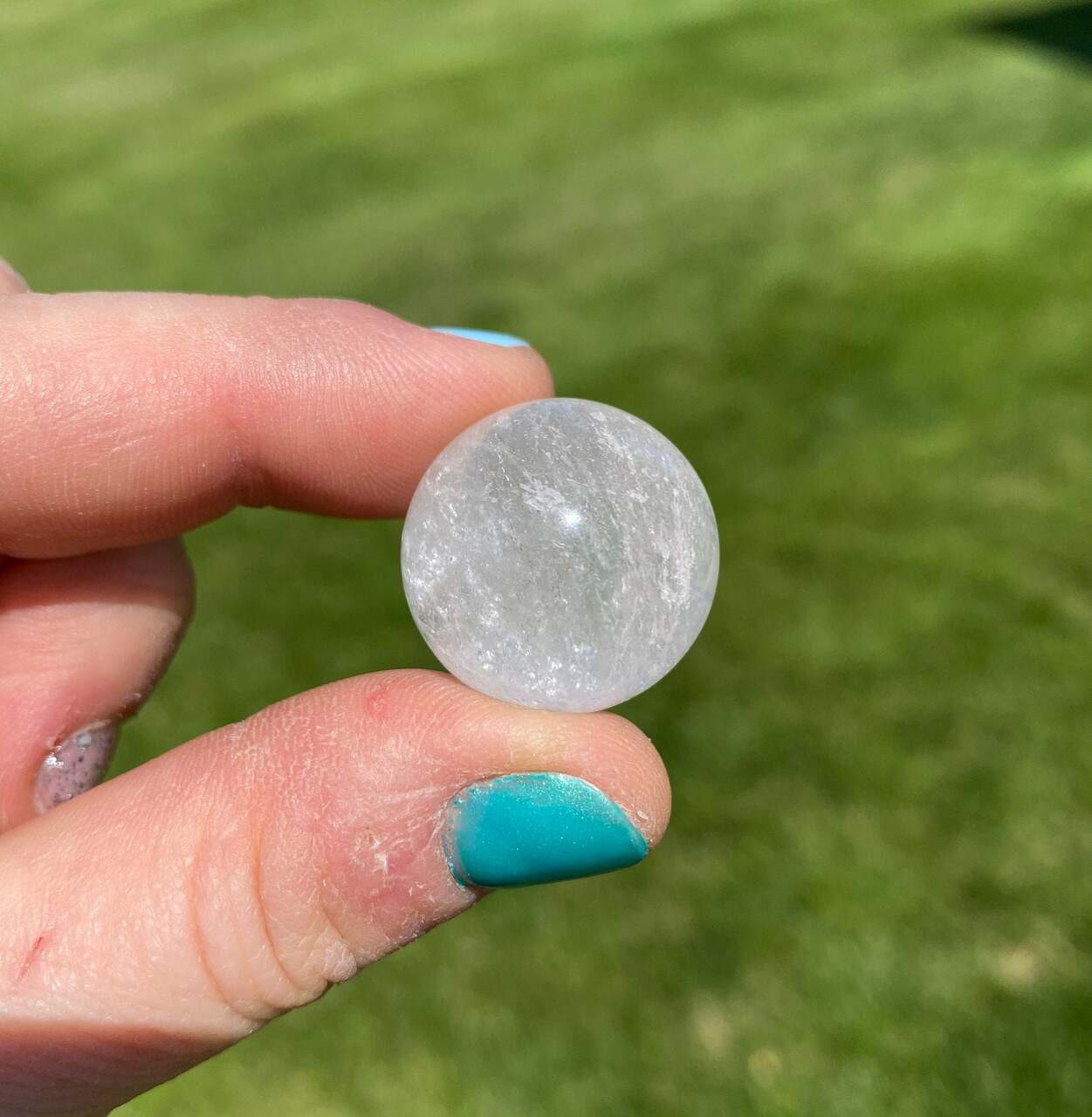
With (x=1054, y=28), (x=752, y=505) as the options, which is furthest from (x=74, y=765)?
(x=1054, y=28)

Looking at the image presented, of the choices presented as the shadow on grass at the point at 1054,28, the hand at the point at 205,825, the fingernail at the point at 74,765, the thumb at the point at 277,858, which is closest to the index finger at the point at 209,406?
the hand at the point at 205,825

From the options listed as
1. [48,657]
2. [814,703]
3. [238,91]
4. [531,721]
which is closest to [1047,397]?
[814,703]

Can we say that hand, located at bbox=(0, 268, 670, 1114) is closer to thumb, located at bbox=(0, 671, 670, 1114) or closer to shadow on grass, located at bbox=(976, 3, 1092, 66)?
thumb, located at bbox=(0, 671, 670, 1114)

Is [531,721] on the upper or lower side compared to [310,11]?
upper

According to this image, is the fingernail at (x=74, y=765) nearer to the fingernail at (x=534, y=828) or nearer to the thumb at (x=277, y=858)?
the thumb at (x=277, y=858)

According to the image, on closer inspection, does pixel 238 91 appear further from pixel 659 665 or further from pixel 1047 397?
pixel 659 665

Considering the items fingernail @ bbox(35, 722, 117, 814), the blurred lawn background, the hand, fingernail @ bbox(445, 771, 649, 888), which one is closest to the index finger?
the hand
